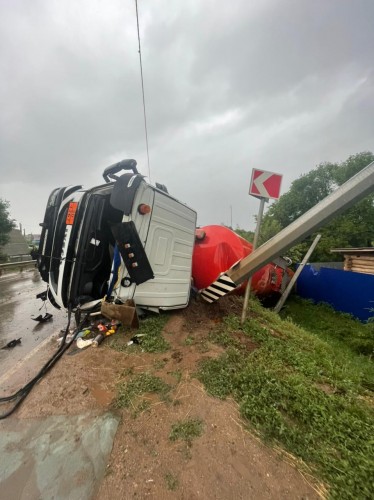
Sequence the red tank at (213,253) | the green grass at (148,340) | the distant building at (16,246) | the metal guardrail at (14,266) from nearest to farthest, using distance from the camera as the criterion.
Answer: the green grass at (148,340) → the red tank at (213,253) → the metal guardrail at (14,266) → the distant building at (16,246)

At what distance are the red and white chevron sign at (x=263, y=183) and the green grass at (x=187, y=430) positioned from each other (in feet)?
10.8

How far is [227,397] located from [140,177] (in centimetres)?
295

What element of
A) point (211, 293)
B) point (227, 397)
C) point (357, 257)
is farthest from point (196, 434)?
point (357, 257)

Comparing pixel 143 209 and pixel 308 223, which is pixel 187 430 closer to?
pixel 143 209

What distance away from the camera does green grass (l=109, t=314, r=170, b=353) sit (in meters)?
3.15

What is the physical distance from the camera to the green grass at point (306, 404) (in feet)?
5.24

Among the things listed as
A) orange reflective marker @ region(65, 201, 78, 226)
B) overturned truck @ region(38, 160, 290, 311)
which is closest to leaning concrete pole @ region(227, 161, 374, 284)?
overturned truck @ region(38, 160, 290, 311)

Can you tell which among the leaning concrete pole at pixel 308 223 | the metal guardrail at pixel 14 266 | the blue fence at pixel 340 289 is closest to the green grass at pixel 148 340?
the leaning concrete pole at pixel 308 223

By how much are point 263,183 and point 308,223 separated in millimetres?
1092

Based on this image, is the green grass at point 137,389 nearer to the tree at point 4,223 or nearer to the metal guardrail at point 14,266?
the metal guardrail at point 14,266

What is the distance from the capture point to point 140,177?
3.32 meters

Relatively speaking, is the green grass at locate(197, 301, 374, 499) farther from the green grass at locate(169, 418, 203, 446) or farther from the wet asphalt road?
the wet asphalt road

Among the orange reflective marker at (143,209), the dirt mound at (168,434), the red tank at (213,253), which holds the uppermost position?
the orange reflective marker at (143,209)

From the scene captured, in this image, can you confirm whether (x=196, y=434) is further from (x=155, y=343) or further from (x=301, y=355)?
(x=301, y=355)
